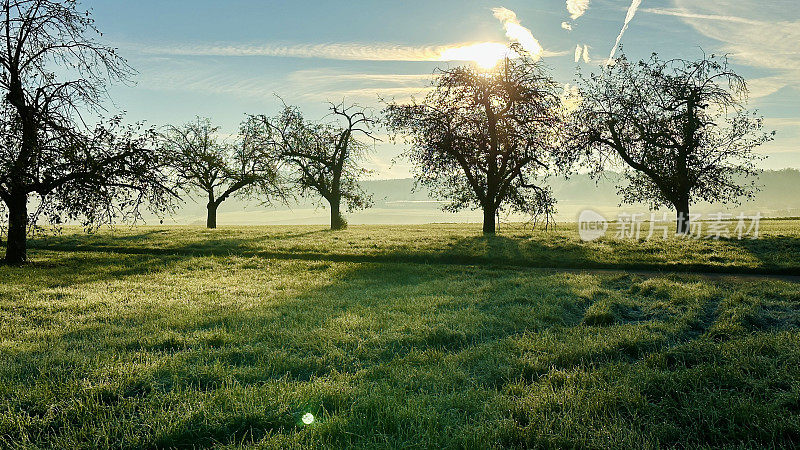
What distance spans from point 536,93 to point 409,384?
24.4m

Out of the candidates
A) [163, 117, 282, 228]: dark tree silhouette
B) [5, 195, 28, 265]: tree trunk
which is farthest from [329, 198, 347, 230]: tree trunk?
[5, 195, 28, 265]: tree trunk

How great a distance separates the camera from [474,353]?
7133 millimetres

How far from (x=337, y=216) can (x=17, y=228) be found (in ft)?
77.7

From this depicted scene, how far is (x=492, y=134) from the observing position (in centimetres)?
2717

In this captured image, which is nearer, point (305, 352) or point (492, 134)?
point (305, 352)

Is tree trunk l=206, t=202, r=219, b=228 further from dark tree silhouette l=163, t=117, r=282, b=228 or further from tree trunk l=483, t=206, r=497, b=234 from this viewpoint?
tree trunk l=483, t=206, r=497, b=234

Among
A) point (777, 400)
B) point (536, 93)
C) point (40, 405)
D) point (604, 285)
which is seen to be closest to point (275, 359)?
point (40, 405)

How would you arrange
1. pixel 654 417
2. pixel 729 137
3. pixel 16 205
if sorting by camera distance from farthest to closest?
pixel 729 137 → pixel 16 205 → pixel 654 417

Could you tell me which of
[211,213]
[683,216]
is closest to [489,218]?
[683,216]

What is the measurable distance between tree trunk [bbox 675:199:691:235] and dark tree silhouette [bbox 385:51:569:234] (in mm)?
7447

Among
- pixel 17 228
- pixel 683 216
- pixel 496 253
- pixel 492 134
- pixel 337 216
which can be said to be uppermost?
pixel 492 134

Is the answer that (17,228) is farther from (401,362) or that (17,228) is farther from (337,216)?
(337,216)

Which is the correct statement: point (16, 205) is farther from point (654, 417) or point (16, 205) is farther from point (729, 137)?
point (729, 137)

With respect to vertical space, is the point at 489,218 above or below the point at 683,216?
below
